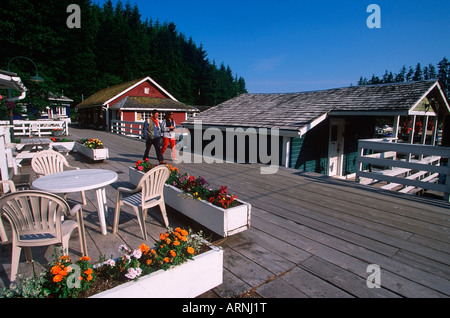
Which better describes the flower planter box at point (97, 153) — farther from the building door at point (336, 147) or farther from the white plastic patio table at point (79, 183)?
the building door at point (336, 147)

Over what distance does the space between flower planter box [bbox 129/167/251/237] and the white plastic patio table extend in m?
1.13

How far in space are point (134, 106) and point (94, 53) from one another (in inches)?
1419

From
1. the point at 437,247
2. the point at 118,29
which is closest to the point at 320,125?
the point at 437,247

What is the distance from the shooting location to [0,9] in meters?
21.3

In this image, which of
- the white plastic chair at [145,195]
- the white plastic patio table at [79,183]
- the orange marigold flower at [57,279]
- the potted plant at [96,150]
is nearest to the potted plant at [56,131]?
the potted plant at [96,150]

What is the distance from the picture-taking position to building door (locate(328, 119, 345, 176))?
435 inches

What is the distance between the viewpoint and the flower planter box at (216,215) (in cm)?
336

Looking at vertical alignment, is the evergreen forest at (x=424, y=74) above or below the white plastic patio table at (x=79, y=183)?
above

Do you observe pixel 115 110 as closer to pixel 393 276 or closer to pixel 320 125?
pixel 320 125

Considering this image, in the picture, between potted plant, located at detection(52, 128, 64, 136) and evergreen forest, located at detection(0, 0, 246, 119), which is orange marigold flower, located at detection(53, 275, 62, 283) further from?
evergreen forest, located at detection(0, 0, 246, 119)

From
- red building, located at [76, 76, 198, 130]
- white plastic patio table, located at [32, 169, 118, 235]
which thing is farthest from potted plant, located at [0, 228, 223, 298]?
red building, located at [76, 76, 198, 130]

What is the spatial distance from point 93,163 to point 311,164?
8.35 m

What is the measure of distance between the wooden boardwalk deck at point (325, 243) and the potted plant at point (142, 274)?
1.04ft

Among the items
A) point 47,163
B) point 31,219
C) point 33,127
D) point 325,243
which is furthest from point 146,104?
point 325,243
